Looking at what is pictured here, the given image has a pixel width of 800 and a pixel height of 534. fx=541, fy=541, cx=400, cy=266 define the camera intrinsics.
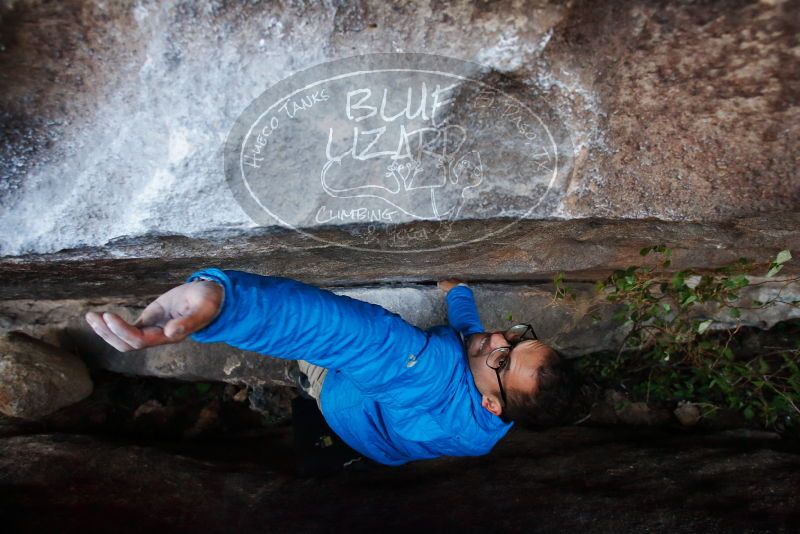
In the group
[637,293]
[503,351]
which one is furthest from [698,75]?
[637,293]

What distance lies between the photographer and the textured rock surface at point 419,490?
5.89 ft

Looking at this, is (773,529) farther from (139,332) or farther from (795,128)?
(139,332)

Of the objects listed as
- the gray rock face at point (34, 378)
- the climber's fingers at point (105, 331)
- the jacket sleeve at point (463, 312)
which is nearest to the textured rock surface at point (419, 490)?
the gray rock face at point (34, 378)

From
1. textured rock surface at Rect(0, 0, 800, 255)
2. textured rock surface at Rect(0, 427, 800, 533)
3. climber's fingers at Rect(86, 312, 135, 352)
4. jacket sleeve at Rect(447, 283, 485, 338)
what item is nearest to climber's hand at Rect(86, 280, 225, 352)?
climber's fingers at Rect(86, 312, 135, 352)

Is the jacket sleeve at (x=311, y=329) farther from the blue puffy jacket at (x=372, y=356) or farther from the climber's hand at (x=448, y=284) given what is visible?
the climber's hand at (x=448, y=284)

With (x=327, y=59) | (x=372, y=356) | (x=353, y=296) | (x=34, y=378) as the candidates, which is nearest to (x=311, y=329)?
(x=372, y=356)

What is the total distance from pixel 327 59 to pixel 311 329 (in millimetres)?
627

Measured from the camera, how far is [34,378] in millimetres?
1999

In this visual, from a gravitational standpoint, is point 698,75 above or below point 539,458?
above

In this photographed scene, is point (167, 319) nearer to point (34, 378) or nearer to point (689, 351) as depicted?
point (34, 378)

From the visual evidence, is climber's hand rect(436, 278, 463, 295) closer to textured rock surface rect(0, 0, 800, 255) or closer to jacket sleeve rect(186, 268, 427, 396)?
jacket sleeve rect(186, 268, 427, 396)

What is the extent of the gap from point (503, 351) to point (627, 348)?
4.24 ft

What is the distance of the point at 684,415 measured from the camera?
8.73ft

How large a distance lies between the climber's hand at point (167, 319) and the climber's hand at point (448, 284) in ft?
4.06
